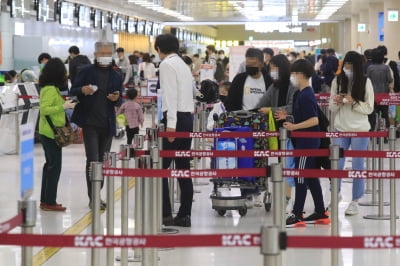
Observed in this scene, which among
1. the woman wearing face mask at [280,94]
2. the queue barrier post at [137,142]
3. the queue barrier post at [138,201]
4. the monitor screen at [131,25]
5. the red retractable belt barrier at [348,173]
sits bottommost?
the queue barrier post at [138,201]

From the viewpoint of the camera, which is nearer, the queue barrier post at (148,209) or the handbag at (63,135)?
the queue barrier post at (148,209)

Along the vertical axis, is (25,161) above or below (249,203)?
above

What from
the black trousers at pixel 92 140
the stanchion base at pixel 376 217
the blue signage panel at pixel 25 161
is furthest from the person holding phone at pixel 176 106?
A: the blue signage panel at pixel 25 161

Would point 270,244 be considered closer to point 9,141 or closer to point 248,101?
point 248,101

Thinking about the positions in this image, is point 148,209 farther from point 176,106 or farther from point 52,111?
point 52,111

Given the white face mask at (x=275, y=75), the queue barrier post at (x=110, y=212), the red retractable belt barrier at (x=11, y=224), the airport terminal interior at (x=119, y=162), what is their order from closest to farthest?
1. the red retractable belt barrier at (x=11, y=224)
2. the queue barrier post at (x=110, y=212)
3. the airport terminal interior at (x=119, y=162)
4. the white face mask at (x=275, y=75)

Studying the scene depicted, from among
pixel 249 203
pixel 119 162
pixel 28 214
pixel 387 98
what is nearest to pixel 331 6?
pixel 387 98

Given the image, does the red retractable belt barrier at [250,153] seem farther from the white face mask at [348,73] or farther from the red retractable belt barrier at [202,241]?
the red retractable belt barrier at [202,241]

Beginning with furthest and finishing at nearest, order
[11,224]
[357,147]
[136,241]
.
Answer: [357,147]
[11,224]
[136,241]

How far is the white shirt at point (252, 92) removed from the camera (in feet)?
34.3

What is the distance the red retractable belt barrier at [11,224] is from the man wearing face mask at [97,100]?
17.1 ft

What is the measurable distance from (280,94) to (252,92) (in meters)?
0.46

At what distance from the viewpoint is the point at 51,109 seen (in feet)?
32.8

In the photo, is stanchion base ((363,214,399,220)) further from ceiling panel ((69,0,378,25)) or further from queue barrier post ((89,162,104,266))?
ceiling panel ((69,0,378,25))
